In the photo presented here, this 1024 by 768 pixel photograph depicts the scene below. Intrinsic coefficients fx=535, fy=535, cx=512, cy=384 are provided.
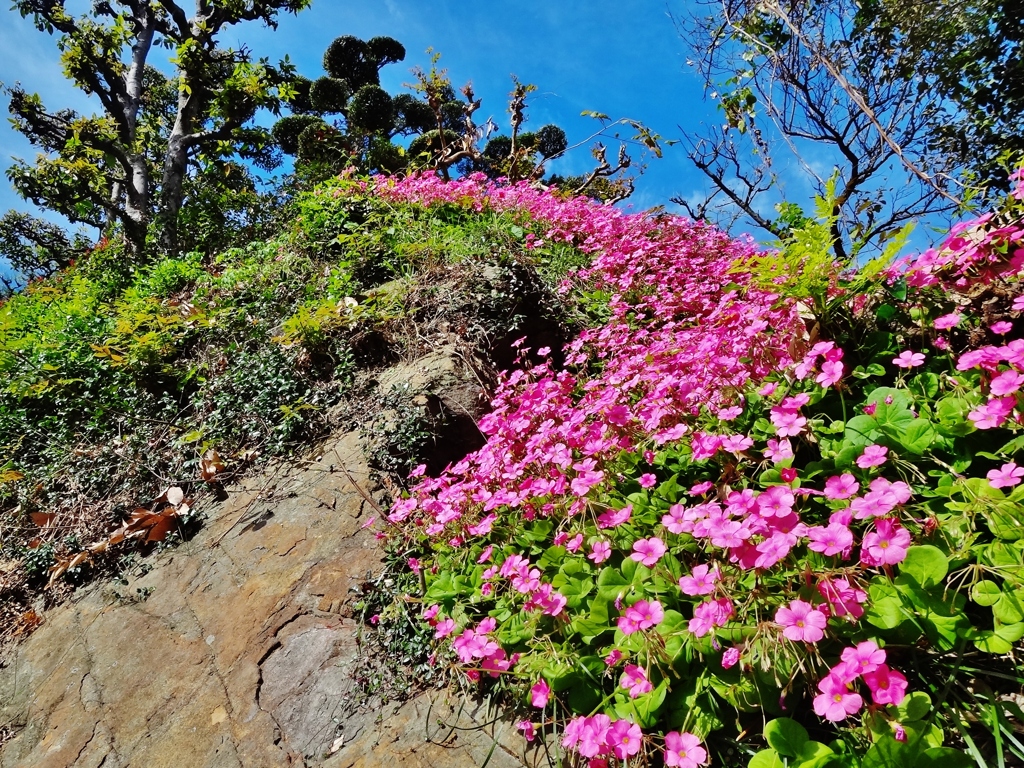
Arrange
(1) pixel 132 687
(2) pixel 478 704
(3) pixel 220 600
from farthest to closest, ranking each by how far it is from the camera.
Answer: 1. (3) pixel 220 600
2. (1) pixel 132 687
3. (2) pixel 478 704

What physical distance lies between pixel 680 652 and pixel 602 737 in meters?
0.30

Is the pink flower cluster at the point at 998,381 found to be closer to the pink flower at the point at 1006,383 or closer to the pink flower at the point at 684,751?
the pink flower at the point at 1006,383

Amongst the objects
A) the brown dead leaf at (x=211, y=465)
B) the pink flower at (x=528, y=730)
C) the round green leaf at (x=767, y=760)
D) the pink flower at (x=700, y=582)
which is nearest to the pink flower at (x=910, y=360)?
the pink flower at (x=700, y=582)

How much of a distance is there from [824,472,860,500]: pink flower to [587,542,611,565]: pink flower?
2.25 ft

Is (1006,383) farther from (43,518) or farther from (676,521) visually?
(43,518)

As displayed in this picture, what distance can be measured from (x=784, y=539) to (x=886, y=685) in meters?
0.33

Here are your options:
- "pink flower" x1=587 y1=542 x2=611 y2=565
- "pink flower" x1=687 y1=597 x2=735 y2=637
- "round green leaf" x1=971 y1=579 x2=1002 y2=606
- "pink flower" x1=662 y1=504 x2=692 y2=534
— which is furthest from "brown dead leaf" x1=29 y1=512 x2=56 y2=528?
"round green leaf" x1=971 y1=579 x2=1002 y2=606

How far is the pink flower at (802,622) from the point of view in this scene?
117 cm

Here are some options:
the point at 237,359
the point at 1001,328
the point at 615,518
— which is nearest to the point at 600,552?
the point at 615,518

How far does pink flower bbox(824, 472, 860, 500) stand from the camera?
1.36 metres

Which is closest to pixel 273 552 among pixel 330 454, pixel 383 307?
pixel 330 454

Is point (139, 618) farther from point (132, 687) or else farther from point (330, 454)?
point (330, 454)

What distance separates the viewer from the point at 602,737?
1.38 metres

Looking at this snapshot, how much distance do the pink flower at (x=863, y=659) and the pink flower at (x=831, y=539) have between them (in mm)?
195
